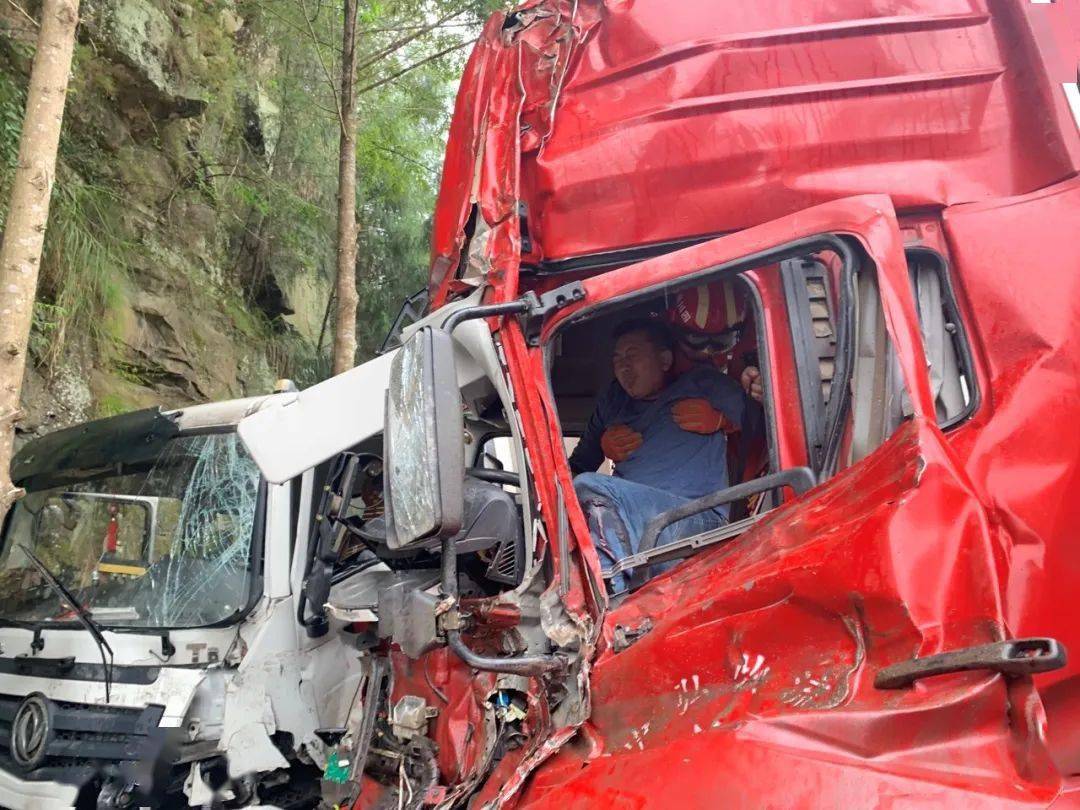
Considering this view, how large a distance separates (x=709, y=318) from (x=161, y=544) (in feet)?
7.66

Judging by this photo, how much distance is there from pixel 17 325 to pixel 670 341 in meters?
3.37

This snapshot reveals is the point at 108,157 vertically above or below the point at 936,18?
above

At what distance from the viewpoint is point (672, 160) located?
2.29m

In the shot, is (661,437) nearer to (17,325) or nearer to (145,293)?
(17,325)

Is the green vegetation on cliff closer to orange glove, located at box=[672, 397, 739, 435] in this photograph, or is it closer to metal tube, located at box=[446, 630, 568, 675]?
orange glove, located at box=[672, 397, 739, 435]

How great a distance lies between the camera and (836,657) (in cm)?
145

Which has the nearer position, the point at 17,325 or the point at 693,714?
the point at 693,714

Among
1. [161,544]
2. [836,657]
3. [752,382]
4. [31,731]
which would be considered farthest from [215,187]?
[836,657]

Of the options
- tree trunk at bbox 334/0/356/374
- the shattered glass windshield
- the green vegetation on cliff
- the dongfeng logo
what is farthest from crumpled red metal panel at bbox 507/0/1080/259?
the green vegetation on cliff

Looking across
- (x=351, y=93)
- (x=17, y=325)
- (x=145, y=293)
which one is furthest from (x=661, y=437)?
(x=145, y=293)

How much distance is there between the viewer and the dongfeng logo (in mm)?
2885

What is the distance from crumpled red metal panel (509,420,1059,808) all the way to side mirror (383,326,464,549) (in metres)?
0.52

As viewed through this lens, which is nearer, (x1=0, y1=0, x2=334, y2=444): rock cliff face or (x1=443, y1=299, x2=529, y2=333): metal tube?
(x1=443, y1=299, x2=529, y2=333): metal tube

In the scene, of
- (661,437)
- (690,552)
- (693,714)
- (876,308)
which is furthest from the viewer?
(661,437)
